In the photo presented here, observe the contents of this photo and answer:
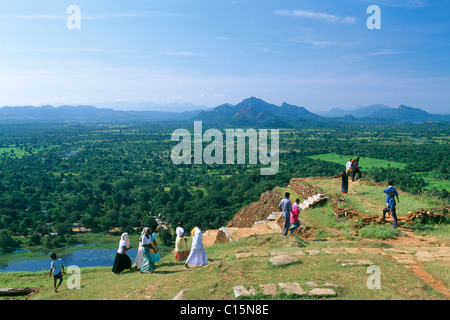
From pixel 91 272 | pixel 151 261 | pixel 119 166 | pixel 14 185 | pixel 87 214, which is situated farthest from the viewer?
pixel 119 166

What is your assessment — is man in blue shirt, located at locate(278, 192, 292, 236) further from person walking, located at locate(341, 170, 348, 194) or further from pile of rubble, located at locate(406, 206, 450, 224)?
person walking, located at locate(341, 170, 348, 194)

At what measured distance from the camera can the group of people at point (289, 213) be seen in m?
9.65

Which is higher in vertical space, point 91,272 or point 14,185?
point 91,272

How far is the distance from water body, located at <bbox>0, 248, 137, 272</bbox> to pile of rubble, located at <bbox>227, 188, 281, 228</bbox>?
12.7 meters

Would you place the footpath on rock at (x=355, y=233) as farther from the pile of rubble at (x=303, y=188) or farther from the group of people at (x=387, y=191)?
the group of people at (x=387, y=191)

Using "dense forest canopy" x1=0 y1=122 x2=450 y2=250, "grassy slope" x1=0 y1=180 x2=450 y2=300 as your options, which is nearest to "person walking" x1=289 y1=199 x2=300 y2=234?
"grassy slope" x1=0 y1=180 x2=450 y2=300

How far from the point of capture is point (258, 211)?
57.7 feet

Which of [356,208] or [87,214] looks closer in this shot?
[356,208]

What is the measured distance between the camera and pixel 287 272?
6859 mm

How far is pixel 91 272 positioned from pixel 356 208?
34.1 feet

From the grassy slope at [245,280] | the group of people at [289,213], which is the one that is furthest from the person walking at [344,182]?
the grassy slope at [245,280]

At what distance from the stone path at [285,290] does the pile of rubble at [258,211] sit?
10281 millimetres

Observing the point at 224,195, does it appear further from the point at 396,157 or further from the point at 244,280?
the point at 396,157

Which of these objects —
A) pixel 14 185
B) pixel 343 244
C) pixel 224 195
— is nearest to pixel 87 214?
pixel 224 195
